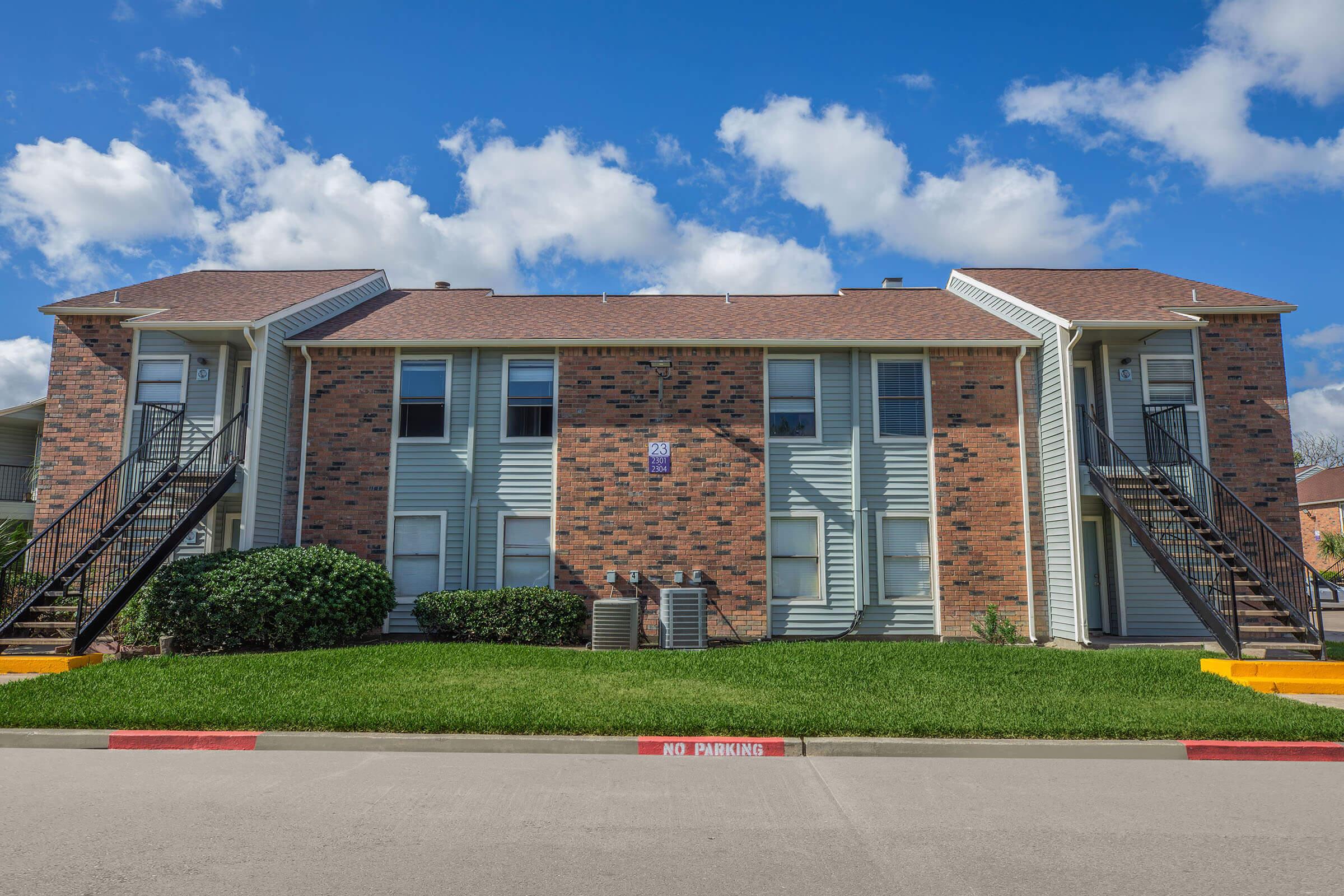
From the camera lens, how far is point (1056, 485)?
1381 cm

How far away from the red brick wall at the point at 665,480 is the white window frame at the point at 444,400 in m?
1.91

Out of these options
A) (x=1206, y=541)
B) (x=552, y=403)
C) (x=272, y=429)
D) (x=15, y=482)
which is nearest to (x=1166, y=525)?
(x=1206, y=541)

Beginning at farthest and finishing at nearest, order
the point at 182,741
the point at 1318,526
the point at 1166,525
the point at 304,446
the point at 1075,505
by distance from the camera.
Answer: the point at 1318,526 < the point at 304,446 < the point at 1075,505 < the point at 1166,525 < the point at 182,741

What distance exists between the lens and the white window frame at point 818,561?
13969 millimetres

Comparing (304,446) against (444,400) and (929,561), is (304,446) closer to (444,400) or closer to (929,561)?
(444,400)

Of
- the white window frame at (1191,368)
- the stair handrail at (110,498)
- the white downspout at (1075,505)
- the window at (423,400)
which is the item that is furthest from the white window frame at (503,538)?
the white window frame at (1191,368)

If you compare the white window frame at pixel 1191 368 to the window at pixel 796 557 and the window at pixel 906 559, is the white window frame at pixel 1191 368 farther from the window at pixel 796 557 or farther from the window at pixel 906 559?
the window at pixel 796 557

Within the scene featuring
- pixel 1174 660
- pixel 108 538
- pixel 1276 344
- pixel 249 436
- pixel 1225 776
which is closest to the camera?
pixel 1225 776

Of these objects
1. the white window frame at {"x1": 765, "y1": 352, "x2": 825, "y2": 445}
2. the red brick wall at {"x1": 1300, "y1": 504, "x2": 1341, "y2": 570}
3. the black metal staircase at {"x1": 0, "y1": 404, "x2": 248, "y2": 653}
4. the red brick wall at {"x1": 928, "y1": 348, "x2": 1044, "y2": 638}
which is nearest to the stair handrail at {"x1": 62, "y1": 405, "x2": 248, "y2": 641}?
the black metal staircase at {"x1": 0, "y1": 404, "x2": 248, "y2": 653}

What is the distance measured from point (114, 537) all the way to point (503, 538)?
5.48 m

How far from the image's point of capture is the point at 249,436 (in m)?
13.6

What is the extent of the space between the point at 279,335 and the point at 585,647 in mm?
7433

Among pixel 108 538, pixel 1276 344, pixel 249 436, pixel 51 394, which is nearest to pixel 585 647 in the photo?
pixel 249 436

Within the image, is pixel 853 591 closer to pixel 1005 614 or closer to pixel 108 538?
pixel 1005 614
